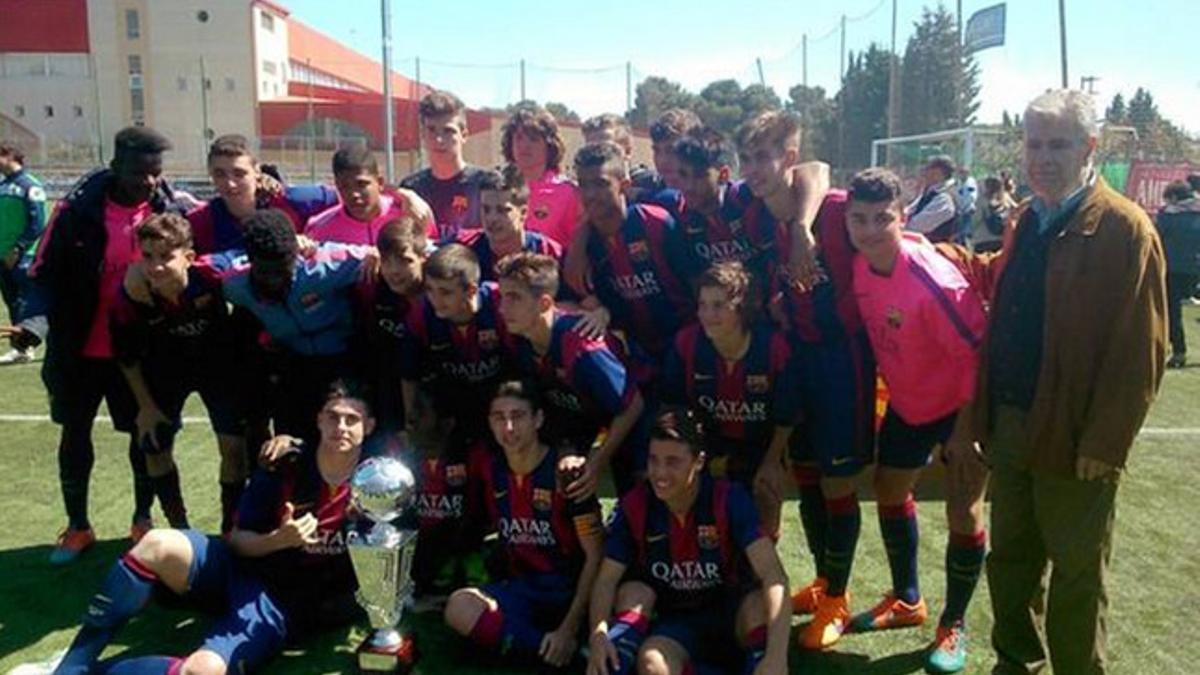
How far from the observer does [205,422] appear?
6910 mm

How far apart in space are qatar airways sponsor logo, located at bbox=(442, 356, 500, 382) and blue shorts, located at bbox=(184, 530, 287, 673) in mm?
1066

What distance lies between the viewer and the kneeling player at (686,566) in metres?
3.21

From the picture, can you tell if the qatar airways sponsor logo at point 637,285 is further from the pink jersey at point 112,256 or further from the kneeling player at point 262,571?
the pink jersey at point 112,256

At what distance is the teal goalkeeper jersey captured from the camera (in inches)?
352

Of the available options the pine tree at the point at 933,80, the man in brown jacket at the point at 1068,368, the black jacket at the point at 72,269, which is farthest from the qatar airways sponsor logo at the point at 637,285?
the pine tree at the point at 933,80

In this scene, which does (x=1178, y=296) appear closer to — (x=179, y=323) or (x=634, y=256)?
(x=634, y=256)

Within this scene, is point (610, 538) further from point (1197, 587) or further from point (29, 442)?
point (29, 442)

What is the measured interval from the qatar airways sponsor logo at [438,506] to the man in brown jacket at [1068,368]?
2.04 m

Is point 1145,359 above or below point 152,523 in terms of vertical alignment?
above

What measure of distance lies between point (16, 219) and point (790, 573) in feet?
26.7

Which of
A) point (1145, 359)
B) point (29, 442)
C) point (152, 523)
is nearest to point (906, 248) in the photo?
point (1145, 359)

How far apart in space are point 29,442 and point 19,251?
3750 mm

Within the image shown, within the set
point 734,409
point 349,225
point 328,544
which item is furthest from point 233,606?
point 734,409

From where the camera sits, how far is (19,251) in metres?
9.17
